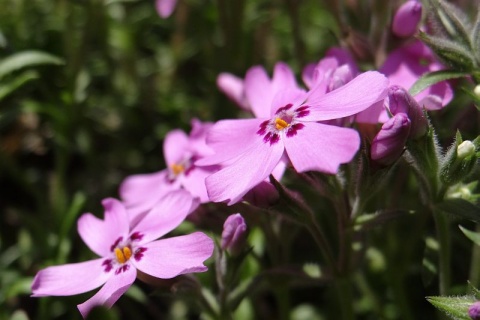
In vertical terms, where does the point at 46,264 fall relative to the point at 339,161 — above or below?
below

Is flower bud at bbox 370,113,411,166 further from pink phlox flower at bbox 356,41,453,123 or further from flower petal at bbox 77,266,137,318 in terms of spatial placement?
flower petal at bbox 77,266,137,318

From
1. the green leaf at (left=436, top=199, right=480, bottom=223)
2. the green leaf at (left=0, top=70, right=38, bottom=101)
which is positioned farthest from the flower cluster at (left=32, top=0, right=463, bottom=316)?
the green leaf at (left=0, top=70, right=38, bottom=101)

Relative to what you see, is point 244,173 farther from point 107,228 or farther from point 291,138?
point 107,228

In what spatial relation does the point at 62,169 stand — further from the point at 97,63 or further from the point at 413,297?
the point at 413,297

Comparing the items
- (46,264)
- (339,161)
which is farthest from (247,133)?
(46,264)

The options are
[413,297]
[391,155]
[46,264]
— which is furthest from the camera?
[413,297]

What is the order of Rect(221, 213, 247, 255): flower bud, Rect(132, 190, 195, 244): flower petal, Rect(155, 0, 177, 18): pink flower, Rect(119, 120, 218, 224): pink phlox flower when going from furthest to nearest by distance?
Rect(155, 0, 177, 18): pink flower
Rect(119, 120, 218, 224): pink phlox flower
Rect(132, 190, 195, 244): flower petal
Rect(221, 213, 247, 255): flower bud

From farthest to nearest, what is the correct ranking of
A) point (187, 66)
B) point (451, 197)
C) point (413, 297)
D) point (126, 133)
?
point (187, 66) < point (126, 133) < point (413, 297) < point (451, 197)

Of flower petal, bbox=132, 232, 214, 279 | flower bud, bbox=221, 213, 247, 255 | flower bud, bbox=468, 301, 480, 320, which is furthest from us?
flower bud, bbox=221, 213, 247, 255
